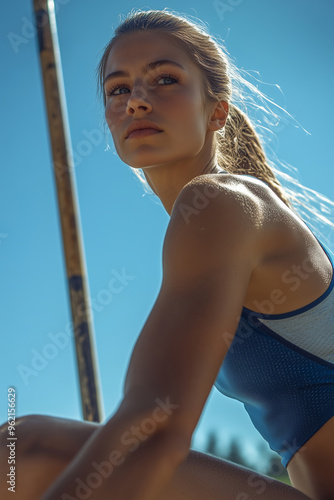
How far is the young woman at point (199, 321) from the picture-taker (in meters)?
0.73

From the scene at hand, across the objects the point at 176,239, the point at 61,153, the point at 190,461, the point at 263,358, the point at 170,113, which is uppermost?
the point at 61,153

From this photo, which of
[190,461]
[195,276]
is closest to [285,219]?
[195,276]

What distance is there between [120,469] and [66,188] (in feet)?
14.9

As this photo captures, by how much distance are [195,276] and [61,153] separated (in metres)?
4.48

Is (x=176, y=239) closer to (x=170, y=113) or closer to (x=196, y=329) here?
(x=196, y=329)

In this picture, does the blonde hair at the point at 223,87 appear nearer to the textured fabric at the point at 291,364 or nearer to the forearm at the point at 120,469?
the textured fabric at the point at 291,364

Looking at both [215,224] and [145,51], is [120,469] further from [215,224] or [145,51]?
[145,51]

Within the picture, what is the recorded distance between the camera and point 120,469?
0.72 metres

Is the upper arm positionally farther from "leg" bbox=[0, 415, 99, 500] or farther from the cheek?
the cheek

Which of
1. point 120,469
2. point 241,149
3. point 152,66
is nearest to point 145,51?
point 152,66

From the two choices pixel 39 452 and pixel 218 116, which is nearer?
pixel 39 452

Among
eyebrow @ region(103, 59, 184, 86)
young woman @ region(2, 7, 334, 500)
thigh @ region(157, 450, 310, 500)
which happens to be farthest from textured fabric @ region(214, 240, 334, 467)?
eyebrow @ region(103, 59, 184, 86)

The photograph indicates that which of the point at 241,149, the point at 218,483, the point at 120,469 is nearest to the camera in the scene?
the point at 120,469

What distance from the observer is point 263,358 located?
1.18 m
